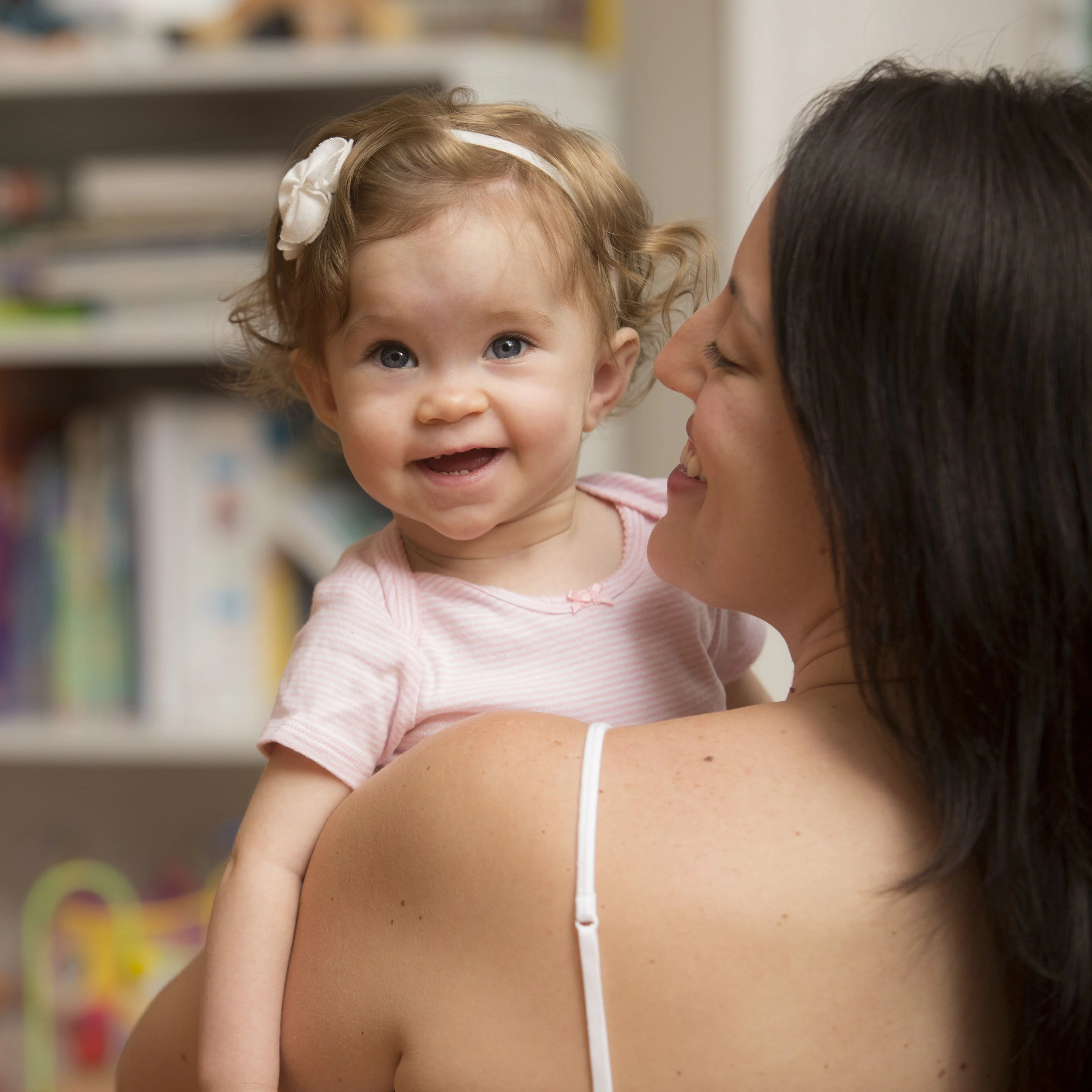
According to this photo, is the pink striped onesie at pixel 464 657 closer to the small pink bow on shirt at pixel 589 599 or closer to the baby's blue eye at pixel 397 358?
the small pink bow on shirt at pixel 589 599

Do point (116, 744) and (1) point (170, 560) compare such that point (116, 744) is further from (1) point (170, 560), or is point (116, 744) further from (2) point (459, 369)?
(2) point (459, 369)

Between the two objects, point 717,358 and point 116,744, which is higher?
point 717,358

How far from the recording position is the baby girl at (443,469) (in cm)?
88

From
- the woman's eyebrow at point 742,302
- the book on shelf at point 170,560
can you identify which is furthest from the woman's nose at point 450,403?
the book on shelf at point 170,560

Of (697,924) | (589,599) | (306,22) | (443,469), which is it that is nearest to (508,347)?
(443,469)

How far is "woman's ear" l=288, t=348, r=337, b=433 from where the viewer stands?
3.32ft

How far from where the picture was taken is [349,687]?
90 centimetres

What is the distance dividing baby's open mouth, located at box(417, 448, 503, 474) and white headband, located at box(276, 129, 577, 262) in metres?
0.20

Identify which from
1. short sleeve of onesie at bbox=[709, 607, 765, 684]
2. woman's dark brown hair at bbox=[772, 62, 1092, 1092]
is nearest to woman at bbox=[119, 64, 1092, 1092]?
woman's dark brown hair at bbox=[772, 62, 1092, 1092]

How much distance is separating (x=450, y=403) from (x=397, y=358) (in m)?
0.07

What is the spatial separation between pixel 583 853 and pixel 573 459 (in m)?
0.38

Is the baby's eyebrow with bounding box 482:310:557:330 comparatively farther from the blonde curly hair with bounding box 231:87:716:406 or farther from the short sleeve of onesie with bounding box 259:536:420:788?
the short sleeve of onesie with bounding box 259:536:420:788

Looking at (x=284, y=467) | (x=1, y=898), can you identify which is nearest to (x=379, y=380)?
(x=284, y=467)

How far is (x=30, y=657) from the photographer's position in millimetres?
2006
